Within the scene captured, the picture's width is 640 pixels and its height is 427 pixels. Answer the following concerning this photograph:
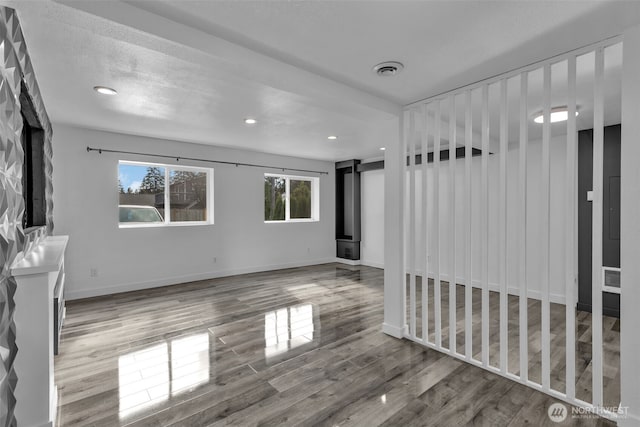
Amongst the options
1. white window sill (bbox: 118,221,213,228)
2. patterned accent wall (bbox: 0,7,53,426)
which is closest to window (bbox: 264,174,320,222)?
white window sill (bbox: 118,221,213,228)

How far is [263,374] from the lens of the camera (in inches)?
90.4

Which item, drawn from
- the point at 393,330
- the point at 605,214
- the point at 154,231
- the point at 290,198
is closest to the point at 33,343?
the point at 393,330

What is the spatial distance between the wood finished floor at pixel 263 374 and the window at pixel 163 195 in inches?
57.2

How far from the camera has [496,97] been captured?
2777 millimetres

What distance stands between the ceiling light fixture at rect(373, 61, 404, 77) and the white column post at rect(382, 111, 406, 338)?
71 centimetres

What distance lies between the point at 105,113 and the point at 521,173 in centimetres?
409

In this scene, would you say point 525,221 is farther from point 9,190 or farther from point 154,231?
point 154,231

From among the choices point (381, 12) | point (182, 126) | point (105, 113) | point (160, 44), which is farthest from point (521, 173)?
point (105, 113)

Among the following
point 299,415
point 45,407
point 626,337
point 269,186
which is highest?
point 269,186

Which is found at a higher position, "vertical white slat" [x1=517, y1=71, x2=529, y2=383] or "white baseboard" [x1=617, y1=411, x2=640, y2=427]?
"vertical white slat" [x1=517, y1=71, x2=529, y2=383]

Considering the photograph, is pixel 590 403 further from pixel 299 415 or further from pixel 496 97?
pixel 496 97

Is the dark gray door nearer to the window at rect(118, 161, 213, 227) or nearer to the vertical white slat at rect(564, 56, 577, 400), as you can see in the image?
the vertical white slat at rect(564, 56, 577, 400)

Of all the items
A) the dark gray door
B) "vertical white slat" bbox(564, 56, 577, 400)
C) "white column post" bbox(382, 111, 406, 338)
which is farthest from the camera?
the dark gray door

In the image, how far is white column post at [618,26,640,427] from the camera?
64.7 inches
